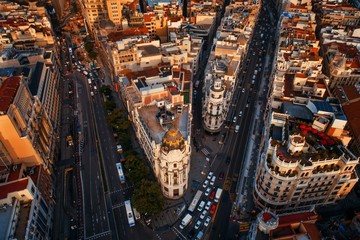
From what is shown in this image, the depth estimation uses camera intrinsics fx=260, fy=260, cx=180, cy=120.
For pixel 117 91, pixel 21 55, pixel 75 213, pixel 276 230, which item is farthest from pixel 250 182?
pixel 21 55

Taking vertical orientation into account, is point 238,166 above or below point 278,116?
below

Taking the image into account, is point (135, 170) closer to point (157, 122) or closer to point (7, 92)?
point (157, 122)

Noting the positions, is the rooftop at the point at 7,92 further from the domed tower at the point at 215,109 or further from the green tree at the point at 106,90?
the domed tower at the point at 215,109

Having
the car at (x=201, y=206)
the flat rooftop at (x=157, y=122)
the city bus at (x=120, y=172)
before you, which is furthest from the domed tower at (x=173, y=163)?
the city bus at (x=120, y=172)

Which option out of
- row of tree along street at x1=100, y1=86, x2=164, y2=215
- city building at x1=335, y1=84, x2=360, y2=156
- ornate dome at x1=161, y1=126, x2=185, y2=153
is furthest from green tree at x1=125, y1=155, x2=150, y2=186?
city building at x1=335, y1=84, x2=360, y2=156

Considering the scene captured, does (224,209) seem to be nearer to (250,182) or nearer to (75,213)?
(250,182)

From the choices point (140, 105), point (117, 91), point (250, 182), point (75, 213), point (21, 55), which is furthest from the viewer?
point (117, 91)
